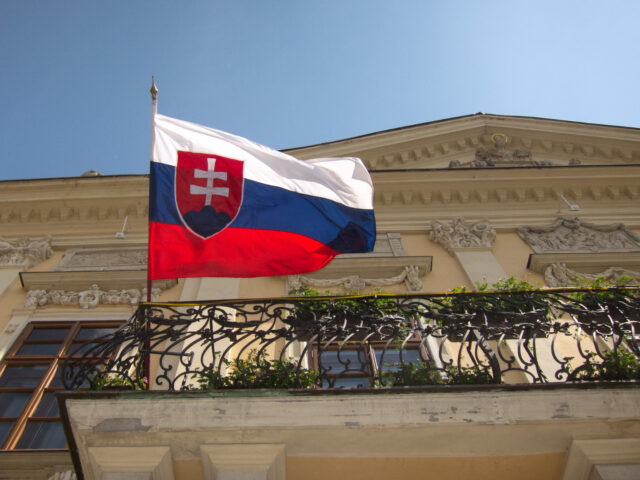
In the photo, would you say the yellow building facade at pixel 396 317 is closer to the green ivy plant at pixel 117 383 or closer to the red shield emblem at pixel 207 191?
the green ivy plant at pixel 117 383

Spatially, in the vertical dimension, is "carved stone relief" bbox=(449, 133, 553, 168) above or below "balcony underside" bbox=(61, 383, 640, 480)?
above

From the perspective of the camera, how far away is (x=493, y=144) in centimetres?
1179

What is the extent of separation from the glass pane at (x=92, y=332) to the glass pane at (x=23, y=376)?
66 cm

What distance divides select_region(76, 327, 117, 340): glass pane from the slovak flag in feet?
8.89

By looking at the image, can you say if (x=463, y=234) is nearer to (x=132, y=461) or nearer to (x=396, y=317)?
(x=396, y=317)

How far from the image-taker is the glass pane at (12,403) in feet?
19.1

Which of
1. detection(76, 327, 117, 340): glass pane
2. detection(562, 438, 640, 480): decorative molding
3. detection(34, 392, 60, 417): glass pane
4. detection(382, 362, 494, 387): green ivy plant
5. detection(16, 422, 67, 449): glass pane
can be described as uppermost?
detection(76, 327, 117, 340): glass pane

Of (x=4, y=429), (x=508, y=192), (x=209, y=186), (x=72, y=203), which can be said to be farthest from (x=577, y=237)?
(x=72, y=203)

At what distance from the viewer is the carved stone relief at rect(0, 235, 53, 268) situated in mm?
8609

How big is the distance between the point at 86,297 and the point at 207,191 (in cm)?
342

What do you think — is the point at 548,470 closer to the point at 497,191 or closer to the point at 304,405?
the point at 304,405

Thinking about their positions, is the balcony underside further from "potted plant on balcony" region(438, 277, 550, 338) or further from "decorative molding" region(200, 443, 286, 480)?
"potted plant on balcony" region(438, 277, 550, 338)

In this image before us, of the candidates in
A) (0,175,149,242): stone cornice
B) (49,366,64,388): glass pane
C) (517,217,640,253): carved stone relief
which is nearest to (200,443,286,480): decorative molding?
(49,366,64,388): glass pane

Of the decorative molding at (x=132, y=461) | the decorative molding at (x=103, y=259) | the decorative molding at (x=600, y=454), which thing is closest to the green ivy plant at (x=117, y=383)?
the decorative molding at (x=132, y=461)
